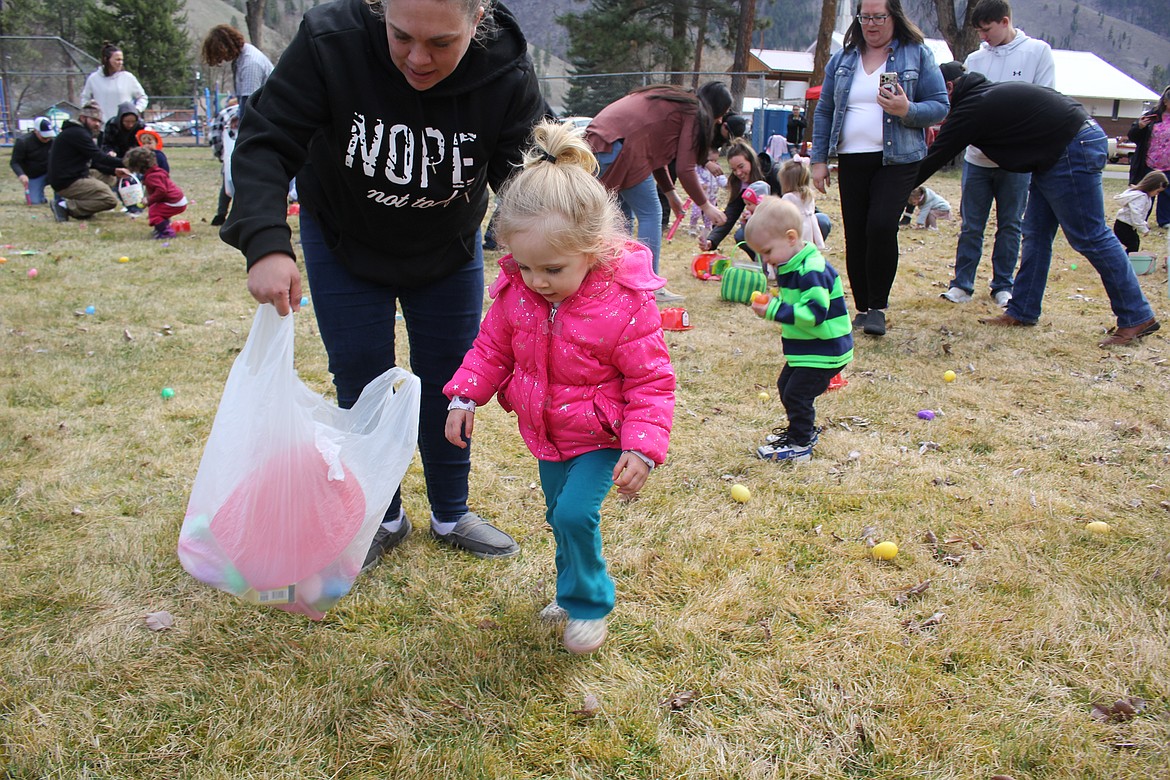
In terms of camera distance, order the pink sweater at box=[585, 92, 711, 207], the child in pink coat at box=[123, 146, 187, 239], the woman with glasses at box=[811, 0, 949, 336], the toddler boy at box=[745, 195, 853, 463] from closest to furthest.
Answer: the toddler boy at box=[745, 195, 853, 463]
the woman with glasses at box=[811, 0, 949, 336]
the pink sweater at box=[585, 92, 711, 207]
the child in pink coat at box=[123, 146, 187, 239]

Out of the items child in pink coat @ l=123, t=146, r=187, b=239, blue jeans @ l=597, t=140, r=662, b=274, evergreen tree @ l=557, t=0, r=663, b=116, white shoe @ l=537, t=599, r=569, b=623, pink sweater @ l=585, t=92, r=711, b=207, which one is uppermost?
evergreen tree @ l=557, t=0, r=663, b=116

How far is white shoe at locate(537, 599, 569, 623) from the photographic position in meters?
2.42

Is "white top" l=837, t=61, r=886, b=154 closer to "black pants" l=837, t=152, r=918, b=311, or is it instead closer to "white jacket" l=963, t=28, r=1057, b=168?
"black pants" l=837, t=152, r=918, b=311

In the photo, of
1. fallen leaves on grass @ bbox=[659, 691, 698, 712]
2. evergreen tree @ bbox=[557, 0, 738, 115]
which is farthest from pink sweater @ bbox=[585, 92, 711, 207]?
evergreen tree @ bbox=[557, 0, 738, 115]

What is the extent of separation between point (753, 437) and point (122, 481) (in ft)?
9.25

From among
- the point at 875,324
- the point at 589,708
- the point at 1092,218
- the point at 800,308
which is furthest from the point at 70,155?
the point at 1092,218

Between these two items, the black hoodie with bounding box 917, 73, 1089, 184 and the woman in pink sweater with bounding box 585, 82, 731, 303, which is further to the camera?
the woman in pink sweater with bounding box 585, 82, 731, 303

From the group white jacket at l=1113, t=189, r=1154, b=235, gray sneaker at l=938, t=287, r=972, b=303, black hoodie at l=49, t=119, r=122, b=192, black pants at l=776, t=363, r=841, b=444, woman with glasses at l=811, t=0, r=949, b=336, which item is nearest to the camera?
black pants at l=776, t=363, r=841, b=444

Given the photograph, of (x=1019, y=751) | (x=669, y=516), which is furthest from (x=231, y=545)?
(x=1019, y=751)

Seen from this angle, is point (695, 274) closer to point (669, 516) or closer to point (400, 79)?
point (669, 516)

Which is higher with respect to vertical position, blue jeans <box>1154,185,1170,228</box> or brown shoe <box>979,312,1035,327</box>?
blue jeans <box>1154,185,1170,228</box>

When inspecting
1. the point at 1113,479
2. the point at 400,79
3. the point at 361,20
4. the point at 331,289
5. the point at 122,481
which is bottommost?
the point at 122,481

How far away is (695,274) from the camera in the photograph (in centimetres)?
749

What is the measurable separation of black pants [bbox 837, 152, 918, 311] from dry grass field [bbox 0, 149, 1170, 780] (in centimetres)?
127
